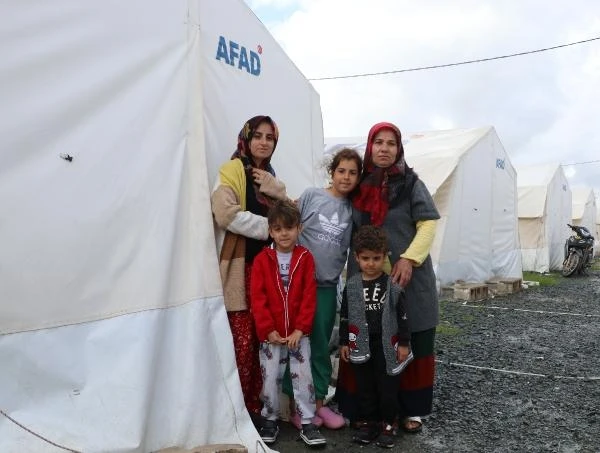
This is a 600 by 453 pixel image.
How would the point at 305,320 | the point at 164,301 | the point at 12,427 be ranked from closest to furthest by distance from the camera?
the point at 12,427 < the point at 164,301 < the point at 305,320

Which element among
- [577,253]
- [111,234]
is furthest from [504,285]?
[111,234]

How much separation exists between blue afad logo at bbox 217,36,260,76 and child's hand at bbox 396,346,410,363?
79.4 inches

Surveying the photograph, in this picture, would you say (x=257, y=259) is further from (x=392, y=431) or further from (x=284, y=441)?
(x=392, y=431)

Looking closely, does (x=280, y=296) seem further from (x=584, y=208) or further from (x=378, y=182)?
(x=584, y=208)

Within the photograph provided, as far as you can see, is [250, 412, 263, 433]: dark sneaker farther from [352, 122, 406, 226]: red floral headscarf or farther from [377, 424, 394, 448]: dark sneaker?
[352, 122, 406, 226]: red floral headscarf

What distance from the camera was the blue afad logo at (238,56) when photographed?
10.6 ft

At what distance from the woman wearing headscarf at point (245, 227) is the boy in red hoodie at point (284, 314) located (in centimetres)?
11

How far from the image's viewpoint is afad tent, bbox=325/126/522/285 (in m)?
8.95

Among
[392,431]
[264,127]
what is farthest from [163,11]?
[392,431]

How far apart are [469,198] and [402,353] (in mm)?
7256

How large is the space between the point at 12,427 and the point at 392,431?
6.20ft

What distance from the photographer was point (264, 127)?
9.45 ft

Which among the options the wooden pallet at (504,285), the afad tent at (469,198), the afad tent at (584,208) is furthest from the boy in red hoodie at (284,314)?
the afad tent at (584,208)

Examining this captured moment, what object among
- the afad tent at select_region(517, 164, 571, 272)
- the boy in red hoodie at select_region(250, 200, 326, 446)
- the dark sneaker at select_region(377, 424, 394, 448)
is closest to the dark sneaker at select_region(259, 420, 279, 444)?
the boy in red hoodie at select_region(250, 200, 326, 446)
